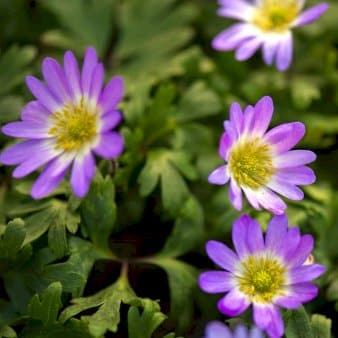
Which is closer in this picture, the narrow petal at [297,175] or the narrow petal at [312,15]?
the narrow petal at [297,175]

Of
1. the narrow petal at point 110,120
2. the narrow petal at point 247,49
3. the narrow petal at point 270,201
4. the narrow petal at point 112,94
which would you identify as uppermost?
the narrow petal at point 112,94

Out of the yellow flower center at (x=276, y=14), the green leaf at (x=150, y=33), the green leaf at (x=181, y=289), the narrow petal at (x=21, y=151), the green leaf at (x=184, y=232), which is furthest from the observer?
the green leaf at (x=150, y=33)

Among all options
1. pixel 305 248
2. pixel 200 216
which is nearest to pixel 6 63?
pixel 200 216

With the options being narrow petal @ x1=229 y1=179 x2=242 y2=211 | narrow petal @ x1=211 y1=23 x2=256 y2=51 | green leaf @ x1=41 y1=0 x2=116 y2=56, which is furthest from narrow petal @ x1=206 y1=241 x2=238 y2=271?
green leaf @ x1=41 y1=0 x2=116 y2=56

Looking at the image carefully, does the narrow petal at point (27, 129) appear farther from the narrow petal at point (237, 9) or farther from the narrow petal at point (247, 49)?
the narrow petal at point (237, 9)

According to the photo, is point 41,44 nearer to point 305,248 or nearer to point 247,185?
point 247,185

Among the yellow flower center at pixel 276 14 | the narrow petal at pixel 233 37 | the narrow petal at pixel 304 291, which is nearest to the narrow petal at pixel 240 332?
the narrow petal at pixel 304 291
